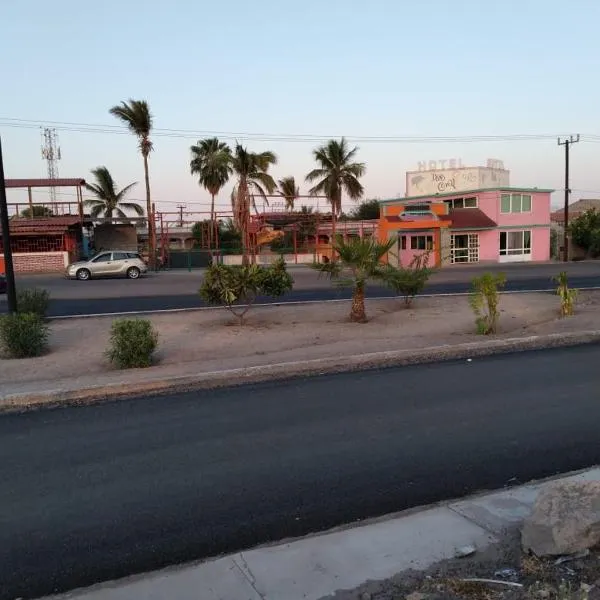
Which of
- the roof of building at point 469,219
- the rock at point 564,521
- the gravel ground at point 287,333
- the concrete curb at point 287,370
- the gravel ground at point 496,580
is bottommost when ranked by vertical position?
the gravel ground at point 287,333

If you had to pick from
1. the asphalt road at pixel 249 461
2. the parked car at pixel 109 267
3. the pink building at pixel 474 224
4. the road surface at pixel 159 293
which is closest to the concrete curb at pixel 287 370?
the asphalt road at pixel 249 461

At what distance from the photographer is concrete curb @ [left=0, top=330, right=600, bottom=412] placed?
25.4 ft

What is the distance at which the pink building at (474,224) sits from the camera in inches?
1770

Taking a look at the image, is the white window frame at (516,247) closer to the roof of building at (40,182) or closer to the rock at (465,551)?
the roof of building at (40,182)

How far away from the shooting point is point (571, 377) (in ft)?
27.3

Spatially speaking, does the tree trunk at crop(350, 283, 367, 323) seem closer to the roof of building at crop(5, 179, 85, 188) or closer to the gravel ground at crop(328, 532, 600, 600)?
the gravel ground at crop(328, 532, 600, 600)

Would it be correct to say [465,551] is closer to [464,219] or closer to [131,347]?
[131,347]

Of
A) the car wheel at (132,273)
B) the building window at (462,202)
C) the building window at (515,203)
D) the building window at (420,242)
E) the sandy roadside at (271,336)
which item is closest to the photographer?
the sandy roadside at (271,336)

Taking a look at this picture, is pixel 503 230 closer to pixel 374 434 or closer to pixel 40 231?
pixel 40 231

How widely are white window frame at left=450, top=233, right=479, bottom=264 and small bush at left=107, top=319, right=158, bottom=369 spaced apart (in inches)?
1541

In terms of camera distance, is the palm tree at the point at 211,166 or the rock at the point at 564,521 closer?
the rock at the point at 564,521

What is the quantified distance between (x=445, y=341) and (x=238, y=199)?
3308 cm

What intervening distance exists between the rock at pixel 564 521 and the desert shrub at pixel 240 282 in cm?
1023

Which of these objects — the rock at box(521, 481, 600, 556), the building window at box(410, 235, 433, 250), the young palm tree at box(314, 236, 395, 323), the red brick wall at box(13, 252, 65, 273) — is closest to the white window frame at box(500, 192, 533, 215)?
the building window at box(410, 235, 433, 250)
